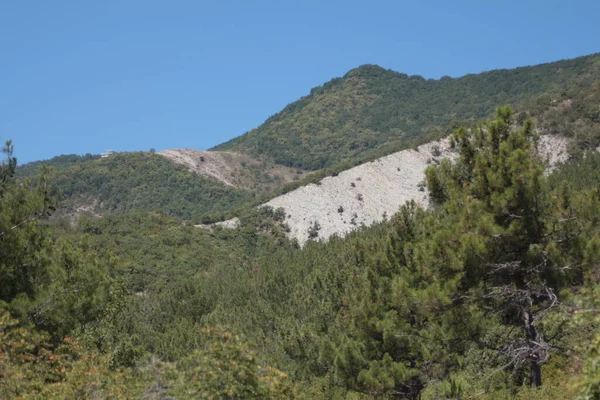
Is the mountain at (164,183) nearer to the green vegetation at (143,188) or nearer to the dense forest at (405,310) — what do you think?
the green vegetation at (143,188)

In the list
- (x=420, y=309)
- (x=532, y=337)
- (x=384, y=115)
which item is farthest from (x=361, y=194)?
(x=384, y=115)

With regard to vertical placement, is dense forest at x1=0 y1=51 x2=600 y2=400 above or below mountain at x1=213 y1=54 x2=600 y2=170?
below

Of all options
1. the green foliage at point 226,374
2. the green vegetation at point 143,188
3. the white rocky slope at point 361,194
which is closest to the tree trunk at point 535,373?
the green foliage at point 226,374

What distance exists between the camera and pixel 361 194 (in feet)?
274

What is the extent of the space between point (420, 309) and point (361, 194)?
70395mm


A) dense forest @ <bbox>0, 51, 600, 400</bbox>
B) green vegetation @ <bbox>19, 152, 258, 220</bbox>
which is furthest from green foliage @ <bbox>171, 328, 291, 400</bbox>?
green vegetation @ <bbox>19, 152, 258, 220</bbox>

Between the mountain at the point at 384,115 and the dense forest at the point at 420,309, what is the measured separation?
126 metres

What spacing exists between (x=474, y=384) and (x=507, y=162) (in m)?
6.94

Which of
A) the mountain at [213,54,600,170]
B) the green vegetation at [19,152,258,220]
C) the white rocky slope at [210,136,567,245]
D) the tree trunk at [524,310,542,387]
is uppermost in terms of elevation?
the mountain at [213,54,600,170]

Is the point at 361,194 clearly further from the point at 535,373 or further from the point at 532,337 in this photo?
the point at 532,337

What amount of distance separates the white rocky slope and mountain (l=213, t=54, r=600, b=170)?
53.5 metres

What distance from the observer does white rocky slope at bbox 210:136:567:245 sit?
7788cm

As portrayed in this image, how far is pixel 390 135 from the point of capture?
165125 millimetres

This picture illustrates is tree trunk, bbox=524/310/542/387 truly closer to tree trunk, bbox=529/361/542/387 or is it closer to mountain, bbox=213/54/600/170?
tree trunk, bbox=529/361/542/387
